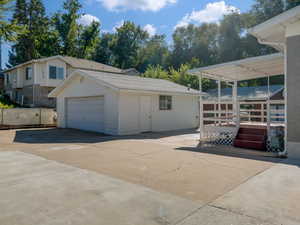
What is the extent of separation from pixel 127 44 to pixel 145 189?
43.9 metres

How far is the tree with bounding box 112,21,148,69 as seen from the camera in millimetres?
44406

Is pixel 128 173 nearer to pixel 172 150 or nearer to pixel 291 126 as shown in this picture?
pixel 172 150

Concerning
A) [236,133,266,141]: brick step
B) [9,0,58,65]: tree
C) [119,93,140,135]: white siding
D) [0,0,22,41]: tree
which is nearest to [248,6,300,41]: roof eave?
[236,133,266,141]: brick step

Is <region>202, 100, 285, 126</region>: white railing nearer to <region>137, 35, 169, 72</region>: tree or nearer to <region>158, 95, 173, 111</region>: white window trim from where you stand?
<region>158, 95, 173, 111</region>: white window trim

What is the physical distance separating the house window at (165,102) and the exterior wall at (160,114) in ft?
0.87

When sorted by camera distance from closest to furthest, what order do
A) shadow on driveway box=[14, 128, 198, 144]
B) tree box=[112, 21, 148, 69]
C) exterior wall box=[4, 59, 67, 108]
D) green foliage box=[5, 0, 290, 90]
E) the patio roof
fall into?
the patio roof
shadow on driveway box=[14, 128, 198, 144]
exterior wall box=[4, 59, 67, 108]
green foliage box=[5, 0, 290, 90]
tree box=[112, 21, 148, 69]

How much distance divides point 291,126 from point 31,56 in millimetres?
37812

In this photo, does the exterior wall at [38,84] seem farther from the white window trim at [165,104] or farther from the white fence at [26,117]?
the white window trim at [165,104]

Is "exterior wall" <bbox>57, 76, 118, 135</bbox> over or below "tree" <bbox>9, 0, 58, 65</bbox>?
below

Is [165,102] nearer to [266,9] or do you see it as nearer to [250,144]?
[250,144]

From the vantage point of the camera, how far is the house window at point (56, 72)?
23969 mm

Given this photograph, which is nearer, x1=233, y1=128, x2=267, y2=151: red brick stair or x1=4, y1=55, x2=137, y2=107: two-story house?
x1=233, y1=128, x2=267, y2=151: red brick stair

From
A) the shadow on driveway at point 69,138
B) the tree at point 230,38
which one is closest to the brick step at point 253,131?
the shadow on driveway at point 69,138

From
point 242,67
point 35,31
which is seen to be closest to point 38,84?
point 35,31
